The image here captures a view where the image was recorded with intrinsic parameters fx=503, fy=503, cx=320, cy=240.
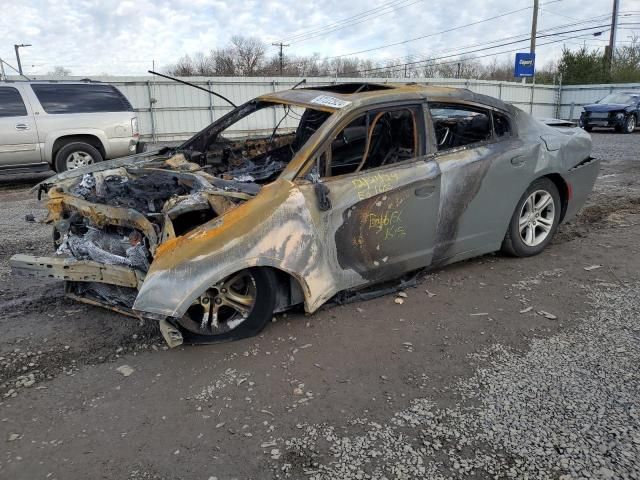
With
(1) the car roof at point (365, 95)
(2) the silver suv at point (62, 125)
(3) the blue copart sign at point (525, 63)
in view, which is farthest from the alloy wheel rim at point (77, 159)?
(3) the blue copart sign at point (525, 63)

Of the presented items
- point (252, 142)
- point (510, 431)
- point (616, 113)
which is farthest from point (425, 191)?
point (616, 113)

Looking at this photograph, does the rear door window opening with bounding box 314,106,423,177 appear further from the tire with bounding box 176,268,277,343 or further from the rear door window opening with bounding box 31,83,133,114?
the rear door window opening with bounding box 31,83,133,114

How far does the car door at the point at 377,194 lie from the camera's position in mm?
3494

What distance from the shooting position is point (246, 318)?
3359 millimetres

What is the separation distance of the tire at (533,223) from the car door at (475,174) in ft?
0.51

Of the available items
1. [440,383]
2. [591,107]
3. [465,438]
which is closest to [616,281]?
[440,383]

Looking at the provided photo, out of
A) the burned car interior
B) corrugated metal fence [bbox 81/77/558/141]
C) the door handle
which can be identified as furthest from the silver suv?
the door handle

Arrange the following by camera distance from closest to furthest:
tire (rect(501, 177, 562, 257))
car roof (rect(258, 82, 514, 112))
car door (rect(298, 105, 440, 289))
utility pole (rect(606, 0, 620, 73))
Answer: car door (rect(298, 105, 440, 289)) → car roof (rect(258, 82, 514, 112)) → tire (rect(501, 177, 562, 257)) → utility pole (rect(606, 0, 620, 73))

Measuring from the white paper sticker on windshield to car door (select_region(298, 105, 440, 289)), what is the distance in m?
0.13

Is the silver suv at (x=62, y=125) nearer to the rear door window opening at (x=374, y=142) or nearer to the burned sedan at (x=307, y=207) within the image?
the burned sedan at (x=307, y=207)

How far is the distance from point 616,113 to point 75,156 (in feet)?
64.5

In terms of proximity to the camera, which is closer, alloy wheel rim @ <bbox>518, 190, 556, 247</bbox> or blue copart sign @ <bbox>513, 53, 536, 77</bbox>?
alloy wheel rim @ <bbox>518, 190, 556, 247</bbox>

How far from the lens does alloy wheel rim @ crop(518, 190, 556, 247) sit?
473 centimetres

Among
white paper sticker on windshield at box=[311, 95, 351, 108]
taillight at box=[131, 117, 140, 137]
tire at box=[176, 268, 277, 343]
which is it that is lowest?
tire at box=[176, 268, 277, 343]
